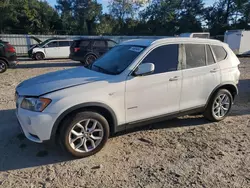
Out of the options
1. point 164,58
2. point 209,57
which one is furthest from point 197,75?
point 164,58

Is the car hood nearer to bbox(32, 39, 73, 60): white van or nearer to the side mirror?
the side mirror

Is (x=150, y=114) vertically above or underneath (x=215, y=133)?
above

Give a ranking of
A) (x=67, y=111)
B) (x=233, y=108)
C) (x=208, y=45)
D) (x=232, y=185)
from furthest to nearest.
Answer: (x=233, y=108) < (x=208, y=45) < (x=67, y=111) < (x=232, y=185)

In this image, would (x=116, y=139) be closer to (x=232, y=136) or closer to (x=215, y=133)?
(x=215, y=133)

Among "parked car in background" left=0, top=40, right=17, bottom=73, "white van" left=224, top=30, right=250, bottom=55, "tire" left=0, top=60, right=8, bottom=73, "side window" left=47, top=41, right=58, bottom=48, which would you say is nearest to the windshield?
"parked car in background" left=0, top=40, right=17, bottom=73

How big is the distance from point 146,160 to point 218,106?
7.31 feet

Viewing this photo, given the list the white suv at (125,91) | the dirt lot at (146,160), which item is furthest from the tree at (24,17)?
the white suv at (125,91)

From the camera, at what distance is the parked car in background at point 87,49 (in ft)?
41.7

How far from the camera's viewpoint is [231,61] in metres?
4.52

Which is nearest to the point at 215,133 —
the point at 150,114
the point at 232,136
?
the point at 232,136

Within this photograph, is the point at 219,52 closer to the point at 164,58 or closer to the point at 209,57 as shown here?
the point at 209,57

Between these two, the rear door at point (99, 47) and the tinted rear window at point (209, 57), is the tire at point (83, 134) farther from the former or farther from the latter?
the rear door at point (99, 47)

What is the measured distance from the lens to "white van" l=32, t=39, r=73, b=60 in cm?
1634

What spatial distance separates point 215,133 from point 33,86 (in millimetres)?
3314
